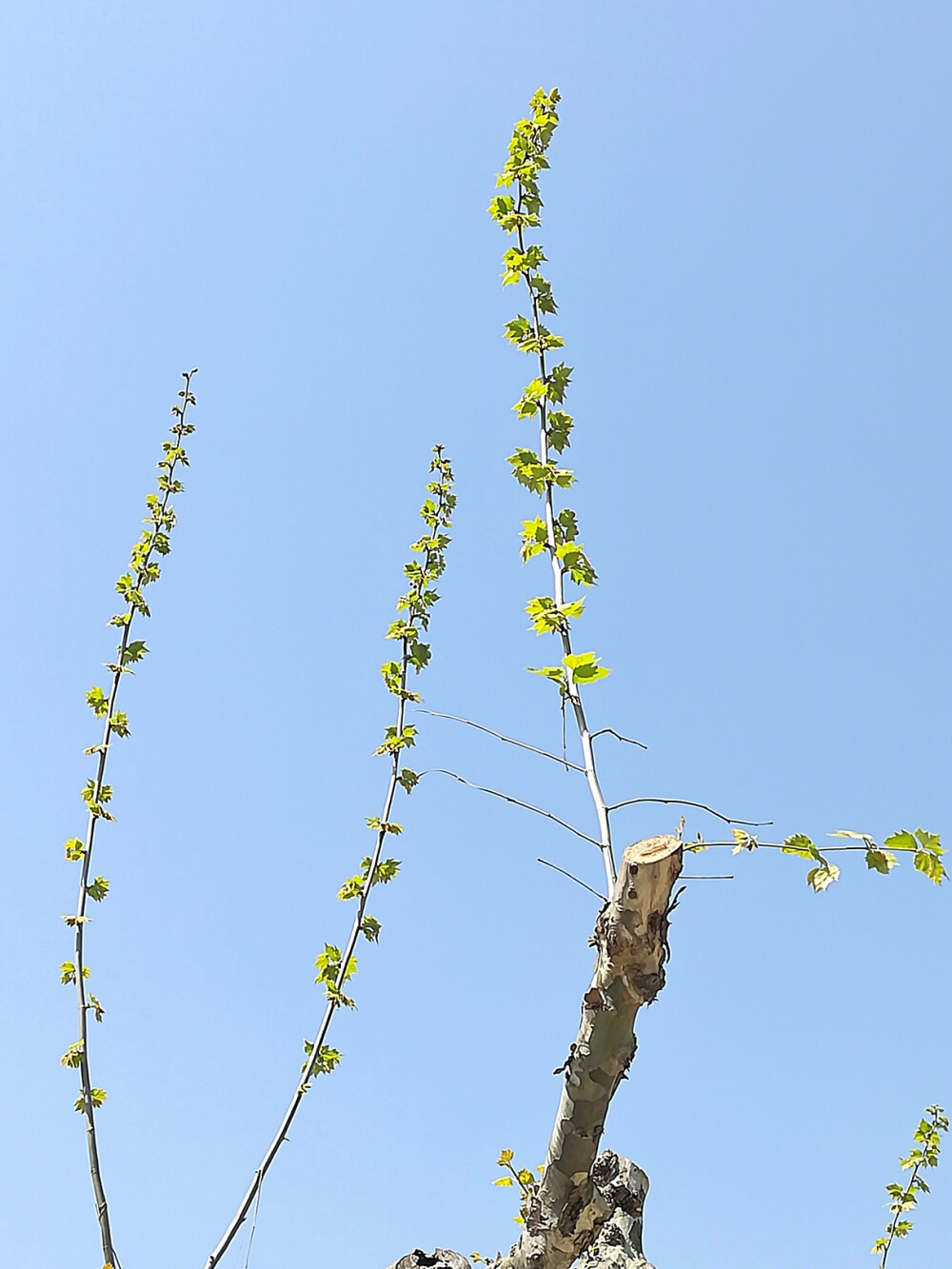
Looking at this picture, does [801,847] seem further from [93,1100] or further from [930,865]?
[93,1100]

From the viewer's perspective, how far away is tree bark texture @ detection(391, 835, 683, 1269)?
2027 mm

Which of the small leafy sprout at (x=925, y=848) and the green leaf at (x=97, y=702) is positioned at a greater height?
the green leaf at (x=97, y=702)

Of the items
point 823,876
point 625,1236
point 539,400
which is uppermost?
point 539,400

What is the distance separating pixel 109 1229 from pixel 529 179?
14.5 ft

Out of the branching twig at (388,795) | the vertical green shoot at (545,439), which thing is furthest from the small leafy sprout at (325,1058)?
the vertical green shoot at (545,439)

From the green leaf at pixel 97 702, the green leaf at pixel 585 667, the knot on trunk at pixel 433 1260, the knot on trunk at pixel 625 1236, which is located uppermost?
the green leaf at pixel 97 702

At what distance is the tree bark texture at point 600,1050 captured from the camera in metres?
2.03

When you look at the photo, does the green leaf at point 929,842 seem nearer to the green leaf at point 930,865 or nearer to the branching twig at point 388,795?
the green leaf at point 930,865

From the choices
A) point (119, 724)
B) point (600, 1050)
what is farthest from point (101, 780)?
point (600, 1050)

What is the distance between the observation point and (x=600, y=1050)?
2.10m

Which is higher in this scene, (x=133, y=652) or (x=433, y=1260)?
(x=133, y=652)

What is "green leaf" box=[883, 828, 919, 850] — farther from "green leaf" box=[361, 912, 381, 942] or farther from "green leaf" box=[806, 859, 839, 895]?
"green leaf" box=[361, 912, 381, 942]

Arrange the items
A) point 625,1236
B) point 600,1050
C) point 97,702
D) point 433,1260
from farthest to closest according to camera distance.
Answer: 1. point 97,702
2. point 625,1236
3. point 433,1260
4. point 600,1050

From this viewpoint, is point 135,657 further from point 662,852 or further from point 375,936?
point 662,852
